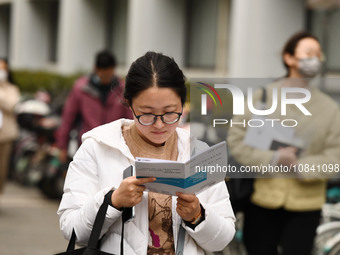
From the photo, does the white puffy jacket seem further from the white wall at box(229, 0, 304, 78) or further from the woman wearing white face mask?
the white wall at box(229, 0, 304, 78)

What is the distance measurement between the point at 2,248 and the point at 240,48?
6607 millimetres

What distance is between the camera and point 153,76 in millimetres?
2643

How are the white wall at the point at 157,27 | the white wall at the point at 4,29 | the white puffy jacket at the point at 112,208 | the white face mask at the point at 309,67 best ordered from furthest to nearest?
the white wall at the point at 4,29 → the white wall at the point at 157,27 → the white face mask at the point at 309,67 → the white puffy jacket at the point at 112,208

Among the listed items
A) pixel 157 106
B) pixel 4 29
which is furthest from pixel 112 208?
pixel 4 29

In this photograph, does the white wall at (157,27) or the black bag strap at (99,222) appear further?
the white wall at (157,27)

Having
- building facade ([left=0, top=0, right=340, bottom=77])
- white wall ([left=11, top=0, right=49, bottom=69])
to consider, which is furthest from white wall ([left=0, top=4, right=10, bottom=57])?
white wall ([left=11, top=0, right=49, bottom=69])

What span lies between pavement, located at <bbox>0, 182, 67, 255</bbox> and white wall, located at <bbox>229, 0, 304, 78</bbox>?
4.09 m

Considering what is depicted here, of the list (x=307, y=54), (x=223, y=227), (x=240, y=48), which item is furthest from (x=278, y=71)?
(x=223, y=227)

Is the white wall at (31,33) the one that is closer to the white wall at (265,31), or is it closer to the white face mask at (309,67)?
the white wall at (265,31)

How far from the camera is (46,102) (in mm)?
11242

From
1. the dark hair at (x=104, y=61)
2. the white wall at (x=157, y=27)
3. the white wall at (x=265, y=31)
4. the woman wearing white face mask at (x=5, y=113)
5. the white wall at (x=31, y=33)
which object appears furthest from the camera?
the white wall at (x=31, y=33)

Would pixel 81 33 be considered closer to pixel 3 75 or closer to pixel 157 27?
pixel 157 27

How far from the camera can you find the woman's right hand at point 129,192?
247 cm

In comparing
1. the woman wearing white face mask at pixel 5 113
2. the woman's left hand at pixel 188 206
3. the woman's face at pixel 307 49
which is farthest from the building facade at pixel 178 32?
the woman wearing white face mask at pixel 5 113
